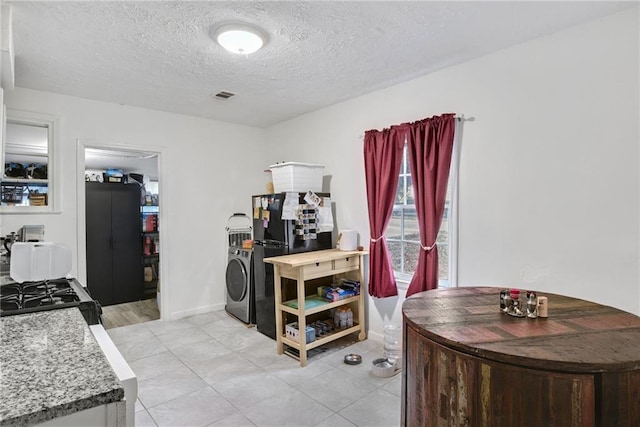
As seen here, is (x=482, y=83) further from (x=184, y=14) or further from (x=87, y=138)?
(x=87, y=138)

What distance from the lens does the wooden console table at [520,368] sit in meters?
1.13

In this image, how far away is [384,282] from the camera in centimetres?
317

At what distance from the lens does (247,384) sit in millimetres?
2627

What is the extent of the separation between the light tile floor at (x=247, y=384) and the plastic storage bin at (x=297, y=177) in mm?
1560

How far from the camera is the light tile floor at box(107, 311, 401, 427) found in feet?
7.28

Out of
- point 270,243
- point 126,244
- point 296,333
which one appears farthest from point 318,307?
point 126,244

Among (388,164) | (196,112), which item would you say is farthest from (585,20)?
(196,112)

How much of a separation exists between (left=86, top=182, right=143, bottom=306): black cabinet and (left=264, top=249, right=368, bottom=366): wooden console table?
2866mm

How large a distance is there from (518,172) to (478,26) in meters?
1.00

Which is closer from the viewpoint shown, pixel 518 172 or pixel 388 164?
pixel 518 172

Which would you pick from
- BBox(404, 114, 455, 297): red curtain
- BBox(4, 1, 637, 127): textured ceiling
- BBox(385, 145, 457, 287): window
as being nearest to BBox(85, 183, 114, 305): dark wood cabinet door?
BBox(4, 1, 637, 127): textured ceiling

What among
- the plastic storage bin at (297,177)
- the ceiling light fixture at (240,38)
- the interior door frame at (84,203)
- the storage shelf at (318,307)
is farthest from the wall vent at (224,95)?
the storage shelf at (318,307)

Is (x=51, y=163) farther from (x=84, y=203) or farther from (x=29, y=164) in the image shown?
(x=84, y=203)

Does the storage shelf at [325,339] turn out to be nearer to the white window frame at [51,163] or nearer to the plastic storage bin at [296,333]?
the plastic storage bin at [296,333]
